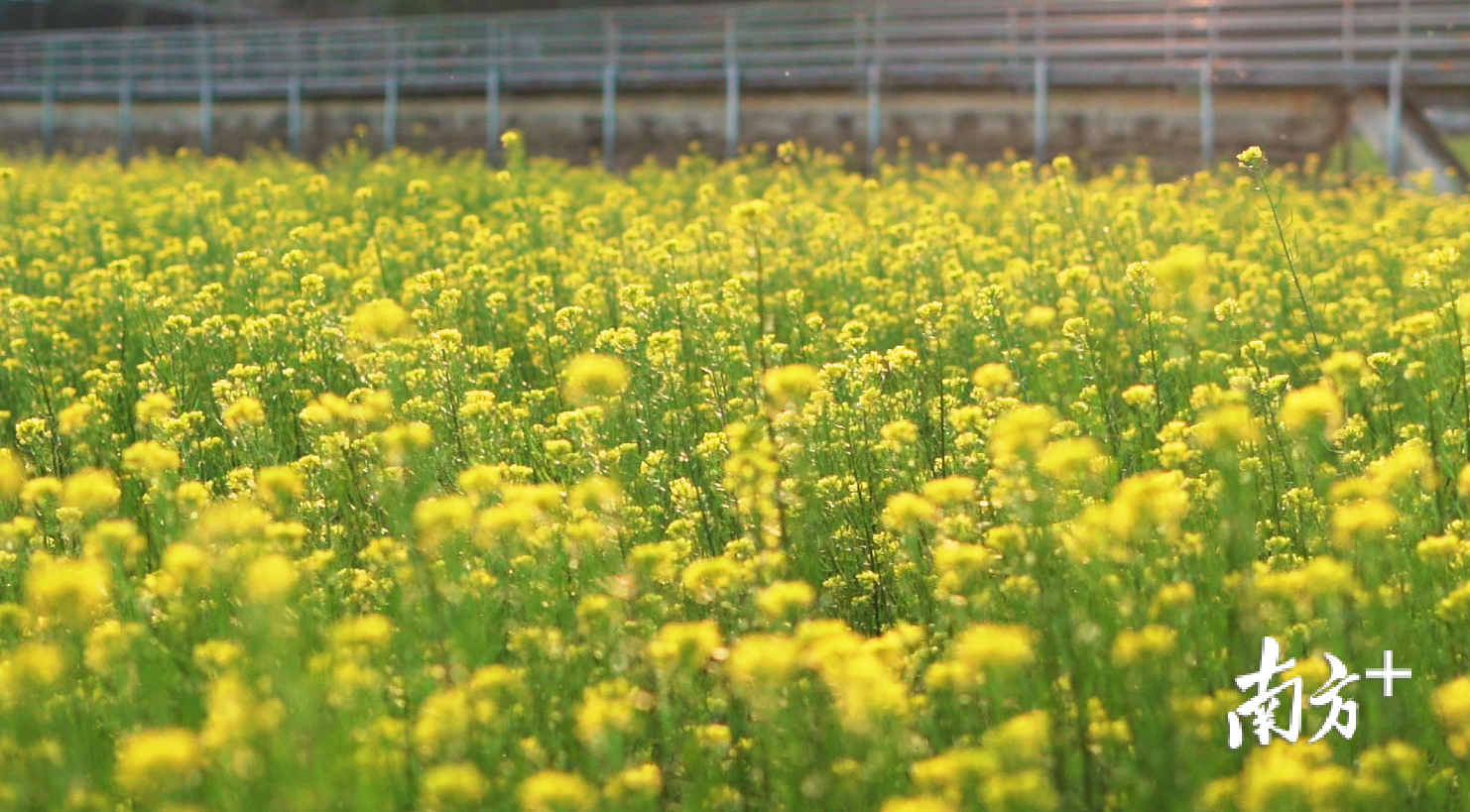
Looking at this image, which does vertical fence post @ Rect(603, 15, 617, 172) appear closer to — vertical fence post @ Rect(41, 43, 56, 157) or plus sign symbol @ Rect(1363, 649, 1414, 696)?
vertical fence post @ Rect(41, 43, 56, 157)

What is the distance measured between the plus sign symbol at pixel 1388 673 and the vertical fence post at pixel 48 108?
29.2 m

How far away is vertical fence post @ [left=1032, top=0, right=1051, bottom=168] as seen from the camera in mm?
18562

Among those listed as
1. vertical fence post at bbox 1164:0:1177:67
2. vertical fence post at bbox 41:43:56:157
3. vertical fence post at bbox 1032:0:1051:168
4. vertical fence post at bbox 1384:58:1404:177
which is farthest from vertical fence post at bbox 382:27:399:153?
vertical fence post at bbox 1384:58:1404:177

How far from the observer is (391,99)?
965 inches

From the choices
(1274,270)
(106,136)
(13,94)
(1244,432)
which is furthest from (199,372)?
(13,94)

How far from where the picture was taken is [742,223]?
4.90 meters

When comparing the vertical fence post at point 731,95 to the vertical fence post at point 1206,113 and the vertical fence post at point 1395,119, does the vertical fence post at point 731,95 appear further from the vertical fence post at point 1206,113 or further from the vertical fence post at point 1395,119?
the vertical fence post at point 1395,119

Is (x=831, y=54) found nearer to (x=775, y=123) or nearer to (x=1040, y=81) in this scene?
(x=775, y=123)

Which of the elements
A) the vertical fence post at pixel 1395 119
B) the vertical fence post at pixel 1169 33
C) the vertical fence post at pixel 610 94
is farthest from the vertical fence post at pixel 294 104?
the vertical fence post at pixel 1395 119

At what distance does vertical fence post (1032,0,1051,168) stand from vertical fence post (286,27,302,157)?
1229 centimetres

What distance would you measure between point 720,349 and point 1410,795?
2462 millimetres

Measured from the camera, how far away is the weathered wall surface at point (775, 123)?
1819 centimetres

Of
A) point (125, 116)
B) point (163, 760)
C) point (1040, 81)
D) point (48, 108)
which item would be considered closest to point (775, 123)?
point (1040, 81)

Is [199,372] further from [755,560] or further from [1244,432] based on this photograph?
[1244,432]
